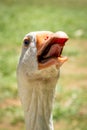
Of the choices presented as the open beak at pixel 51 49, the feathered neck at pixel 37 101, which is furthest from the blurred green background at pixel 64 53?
the open beak at pixel 51 49

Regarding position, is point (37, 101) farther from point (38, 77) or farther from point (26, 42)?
point (26, 42)

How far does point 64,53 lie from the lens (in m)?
9.40

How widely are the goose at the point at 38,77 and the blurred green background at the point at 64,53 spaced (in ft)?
9.41

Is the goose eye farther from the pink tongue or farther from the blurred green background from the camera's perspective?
the blurred green background

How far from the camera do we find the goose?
2754mm

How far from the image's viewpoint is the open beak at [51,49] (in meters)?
2.66

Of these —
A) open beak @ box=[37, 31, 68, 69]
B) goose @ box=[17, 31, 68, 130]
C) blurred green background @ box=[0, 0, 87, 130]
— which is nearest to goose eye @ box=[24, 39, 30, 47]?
goose @ box=[17, 31, 68, 130]

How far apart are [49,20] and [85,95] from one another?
252 inches

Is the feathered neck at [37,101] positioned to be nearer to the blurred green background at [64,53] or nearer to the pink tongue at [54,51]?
the pink tongue at [54,51]

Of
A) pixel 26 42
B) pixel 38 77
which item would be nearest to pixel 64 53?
pixel 26 42

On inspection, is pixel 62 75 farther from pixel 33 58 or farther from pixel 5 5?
pixel 5 5

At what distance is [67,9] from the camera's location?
48.2ft

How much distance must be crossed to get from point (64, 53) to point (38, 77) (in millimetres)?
6616

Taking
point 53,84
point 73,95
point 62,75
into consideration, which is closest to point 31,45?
point 53,84
